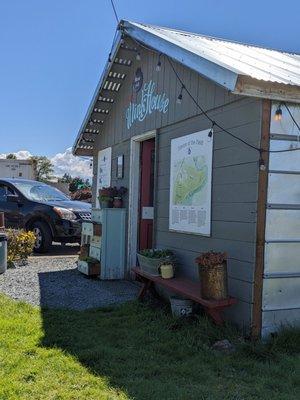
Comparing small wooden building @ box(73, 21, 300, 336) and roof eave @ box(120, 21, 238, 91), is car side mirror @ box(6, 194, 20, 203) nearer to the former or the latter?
small wooden building @ box(73, 21, 300, 336)

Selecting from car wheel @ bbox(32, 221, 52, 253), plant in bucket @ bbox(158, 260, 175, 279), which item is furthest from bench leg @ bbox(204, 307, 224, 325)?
car wheel @ bbox(32, 221, 52, 253)

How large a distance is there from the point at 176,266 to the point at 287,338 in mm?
2182

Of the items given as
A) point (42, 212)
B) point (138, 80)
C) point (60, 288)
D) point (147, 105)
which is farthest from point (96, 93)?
point (60, 288)

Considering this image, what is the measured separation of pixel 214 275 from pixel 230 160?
135 centimetres

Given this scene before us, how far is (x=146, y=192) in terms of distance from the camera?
28.7 ft

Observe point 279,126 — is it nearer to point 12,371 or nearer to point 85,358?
point 85,358

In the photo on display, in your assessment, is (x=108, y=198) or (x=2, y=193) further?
(x=2, y=193)

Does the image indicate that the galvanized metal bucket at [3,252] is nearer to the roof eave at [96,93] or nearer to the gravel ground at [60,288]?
the gravel ground at [60,288]

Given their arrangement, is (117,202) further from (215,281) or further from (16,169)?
(16,169)

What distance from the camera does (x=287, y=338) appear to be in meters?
4.72

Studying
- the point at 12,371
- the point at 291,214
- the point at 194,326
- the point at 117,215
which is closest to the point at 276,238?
the point at 291,214

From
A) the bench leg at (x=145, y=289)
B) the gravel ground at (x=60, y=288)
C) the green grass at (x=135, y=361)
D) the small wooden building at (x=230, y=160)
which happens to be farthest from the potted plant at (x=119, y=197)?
the green grass at (x=135, y=361)

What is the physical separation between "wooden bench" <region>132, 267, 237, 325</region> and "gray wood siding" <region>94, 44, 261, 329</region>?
0.21m

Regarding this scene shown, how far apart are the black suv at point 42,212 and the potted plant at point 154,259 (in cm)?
454
